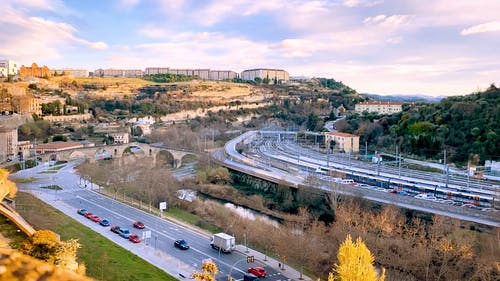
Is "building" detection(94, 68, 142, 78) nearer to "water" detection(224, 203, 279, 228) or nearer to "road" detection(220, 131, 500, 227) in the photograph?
"road" detection(220, 131, 500, 227)

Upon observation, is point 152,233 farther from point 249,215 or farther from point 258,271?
point 249,215

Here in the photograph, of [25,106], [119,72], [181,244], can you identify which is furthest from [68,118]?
[119,72]

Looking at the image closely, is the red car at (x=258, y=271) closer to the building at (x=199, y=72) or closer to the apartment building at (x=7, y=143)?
the apartment building at (x=7, y=143)

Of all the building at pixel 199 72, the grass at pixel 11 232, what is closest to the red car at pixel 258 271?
the grass at pixel 11 232

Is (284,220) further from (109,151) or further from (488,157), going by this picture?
(109,151)

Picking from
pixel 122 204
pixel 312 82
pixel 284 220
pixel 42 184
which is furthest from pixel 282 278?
pixel 312 82

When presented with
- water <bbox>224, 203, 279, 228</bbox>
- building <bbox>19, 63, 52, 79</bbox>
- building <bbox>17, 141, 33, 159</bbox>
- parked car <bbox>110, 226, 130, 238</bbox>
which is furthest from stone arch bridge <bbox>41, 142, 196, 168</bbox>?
building <bbox>19, 63, 52, 79</bbox>
